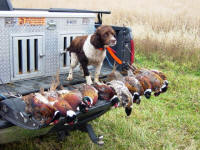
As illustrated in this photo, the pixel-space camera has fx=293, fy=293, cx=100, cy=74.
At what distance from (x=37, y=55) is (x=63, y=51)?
1.51 ft

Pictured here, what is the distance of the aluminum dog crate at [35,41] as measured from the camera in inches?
131

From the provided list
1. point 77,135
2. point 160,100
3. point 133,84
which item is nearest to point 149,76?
point 133,84

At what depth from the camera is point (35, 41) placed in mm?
3619

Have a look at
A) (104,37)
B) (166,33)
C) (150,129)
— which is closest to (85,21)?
(104,37)

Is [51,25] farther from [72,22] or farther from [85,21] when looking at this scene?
[85,21]

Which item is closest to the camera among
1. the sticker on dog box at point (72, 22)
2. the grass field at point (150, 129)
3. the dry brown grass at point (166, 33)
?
the grass field at point (150, 129)

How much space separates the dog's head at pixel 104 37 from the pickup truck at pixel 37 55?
0.52 metres

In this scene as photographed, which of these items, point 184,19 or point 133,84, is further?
point 184,19

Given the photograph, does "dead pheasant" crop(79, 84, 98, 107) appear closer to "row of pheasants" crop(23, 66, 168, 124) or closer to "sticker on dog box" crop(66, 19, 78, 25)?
"row of pheasants" crop(23, 66, 168, 124)

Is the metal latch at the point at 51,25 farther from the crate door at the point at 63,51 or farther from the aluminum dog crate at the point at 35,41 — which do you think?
the crate door at the point at 63,51

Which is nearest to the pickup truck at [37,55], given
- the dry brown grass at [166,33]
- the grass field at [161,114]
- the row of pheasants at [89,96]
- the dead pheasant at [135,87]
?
the row of pheasants at [89,96]

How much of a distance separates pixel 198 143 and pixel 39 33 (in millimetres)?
2577

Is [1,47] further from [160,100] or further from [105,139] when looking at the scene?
[160,100]

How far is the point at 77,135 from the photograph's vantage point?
4.03m
